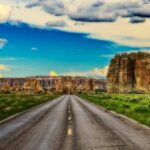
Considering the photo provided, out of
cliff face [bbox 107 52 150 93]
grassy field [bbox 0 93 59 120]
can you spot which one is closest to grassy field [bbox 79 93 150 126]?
grassy field [bbox 0 93 59 120]

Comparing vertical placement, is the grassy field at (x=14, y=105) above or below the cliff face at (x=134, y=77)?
below

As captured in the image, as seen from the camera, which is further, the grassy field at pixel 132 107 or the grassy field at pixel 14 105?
the grassy field at pixel 14 105

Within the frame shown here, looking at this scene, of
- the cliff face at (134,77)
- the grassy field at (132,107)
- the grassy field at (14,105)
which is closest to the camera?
the grassy field at (132,107)

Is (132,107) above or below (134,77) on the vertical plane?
below

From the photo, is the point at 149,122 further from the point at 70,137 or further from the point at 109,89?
the point at 109,89

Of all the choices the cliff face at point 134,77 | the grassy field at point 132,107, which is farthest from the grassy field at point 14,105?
the cliff face at point 134,77

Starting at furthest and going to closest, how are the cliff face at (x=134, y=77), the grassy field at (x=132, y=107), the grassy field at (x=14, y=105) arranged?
the cliff face at (x=134, y=77) → the grassy field at (x=14, y=105) → the grassy field at (x=132, y=107)

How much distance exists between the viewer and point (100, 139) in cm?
Answer: 1252

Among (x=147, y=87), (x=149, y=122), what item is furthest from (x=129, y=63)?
(x=149, y=122)

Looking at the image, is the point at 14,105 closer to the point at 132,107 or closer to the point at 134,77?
the point at 132,107

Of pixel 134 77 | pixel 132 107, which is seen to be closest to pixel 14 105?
pixel 132 107

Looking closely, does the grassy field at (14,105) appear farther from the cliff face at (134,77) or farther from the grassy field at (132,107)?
the cliff face at (134,77)

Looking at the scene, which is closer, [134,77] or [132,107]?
[132,107]

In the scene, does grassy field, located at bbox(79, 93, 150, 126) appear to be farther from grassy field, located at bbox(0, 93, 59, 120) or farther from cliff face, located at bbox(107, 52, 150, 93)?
cliff face, located at bbox(107, 52, 150, 93)
